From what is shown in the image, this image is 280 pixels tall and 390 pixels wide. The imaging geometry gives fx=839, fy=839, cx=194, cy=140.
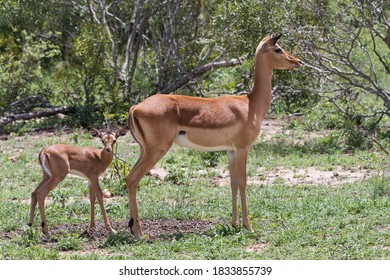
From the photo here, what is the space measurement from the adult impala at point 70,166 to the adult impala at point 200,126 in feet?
1.40

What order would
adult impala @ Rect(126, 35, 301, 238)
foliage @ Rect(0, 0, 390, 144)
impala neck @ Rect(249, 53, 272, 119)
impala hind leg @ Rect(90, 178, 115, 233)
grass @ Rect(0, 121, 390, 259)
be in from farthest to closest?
foliage @ Rect(0, 0, 390, 144) → impala neck @ Rect(249, 53, 272, 119) → impala hind leg @ Rect(90, 178, 115, 233) → adult impala @ Rect(126, 35, 301, 238) → grass @ Rect(0, 121, 390, 259)

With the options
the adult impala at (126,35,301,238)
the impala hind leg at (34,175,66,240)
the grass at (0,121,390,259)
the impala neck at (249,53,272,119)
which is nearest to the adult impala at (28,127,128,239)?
the impala hind leg at (34,175,66,240)

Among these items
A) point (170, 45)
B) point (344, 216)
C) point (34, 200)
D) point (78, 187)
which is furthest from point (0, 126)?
point (344, 216)

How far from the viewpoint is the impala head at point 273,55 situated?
27.4 ft

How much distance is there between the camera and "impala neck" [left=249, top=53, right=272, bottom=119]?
827 centimetres

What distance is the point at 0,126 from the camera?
14555 millimetres

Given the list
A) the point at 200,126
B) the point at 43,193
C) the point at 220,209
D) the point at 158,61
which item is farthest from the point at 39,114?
the point at 200,126

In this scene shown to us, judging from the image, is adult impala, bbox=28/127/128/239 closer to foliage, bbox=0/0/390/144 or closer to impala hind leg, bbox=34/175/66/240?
impala hind leg, bbox=34/175/66/240

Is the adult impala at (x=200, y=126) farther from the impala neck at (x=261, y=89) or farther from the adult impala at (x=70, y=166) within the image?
the adult impala at (x=70, y=166)

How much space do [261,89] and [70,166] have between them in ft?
6.65

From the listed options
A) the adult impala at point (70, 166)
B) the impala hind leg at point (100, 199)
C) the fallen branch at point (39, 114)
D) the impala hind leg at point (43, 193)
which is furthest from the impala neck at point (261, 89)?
the fallen branch at point (39, 114)

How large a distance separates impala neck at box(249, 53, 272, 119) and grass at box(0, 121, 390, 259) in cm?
108

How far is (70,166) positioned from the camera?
805 cm

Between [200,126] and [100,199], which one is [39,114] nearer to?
[100,199]
